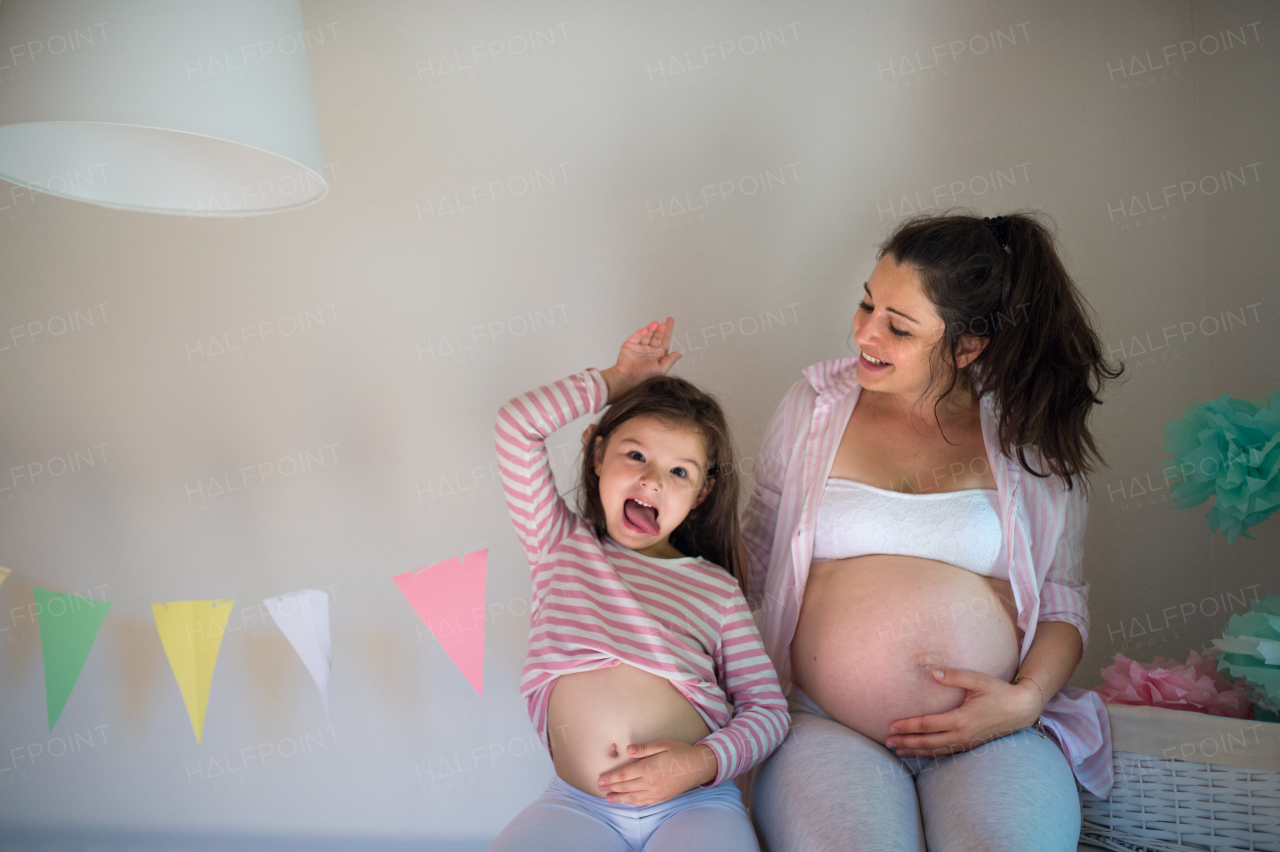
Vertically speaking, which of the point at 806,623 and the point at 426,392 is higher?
the point at 426,392

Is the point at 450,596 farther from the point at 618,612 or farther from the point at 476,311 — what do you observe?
the point at 476,311

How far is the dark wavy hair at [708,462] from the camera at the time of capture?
1390 millimetres

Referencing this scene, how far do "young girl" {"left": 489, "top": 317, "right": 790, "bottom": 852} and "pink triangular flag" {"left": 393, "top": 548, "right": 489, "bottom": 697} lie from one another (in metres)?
0.18

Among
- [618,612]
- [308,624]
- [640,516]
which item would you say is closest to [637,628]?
[618,612]

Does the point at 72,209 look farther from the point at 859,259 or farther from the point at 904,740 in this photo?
the point at 904,740

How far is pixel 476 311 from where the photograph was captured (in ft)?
5.77

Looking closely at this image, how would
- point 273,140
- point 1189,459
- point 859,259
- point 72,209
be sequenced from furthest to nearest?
1. point 859,259
2. point 72,209
3. point 1189,459
4. point 273,140

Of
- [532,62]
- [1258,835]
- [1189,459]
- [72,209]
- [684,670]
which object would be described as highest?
[532,62]

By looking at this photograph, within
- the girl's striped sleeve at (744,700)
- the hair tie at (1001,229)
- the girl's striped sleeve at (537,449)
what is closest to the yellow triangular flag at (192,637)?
the girl's striped sleeve at (537,449)

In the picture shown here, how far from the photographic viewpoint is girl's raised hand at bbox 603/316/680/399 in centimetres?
146

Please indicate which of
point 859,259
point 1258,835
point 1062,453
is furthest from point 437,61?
point 1258,835

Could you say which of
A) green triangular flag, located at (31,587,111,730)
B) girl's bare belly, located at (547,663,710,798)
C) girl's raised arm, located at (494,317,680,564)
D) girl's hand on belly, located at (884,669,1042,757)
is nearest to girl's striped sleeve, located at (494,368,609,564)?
girl's raised arm, located at (494,317,680,564)

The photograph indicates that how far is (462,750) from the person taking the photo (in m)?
1.78

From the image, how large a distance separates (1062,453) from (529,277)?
3.39 feet
